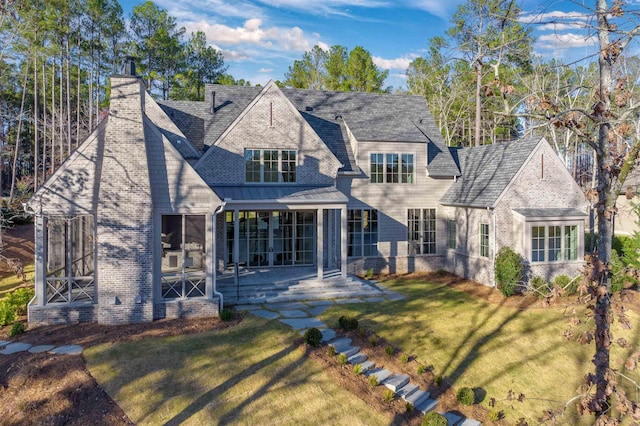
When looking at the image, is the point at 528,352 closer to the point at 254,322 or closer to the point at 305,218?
the point at 254,322

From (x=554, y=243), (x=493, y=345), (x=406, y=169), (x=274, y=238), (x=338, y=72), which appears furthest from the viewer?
(x=338, y=72)

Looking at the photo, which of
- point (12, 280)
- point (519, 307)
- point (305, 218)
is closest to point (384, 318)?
point (519, 307)

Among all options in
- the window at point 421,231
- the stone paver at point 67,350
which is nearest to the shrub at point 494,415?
the stone paver at point 67,350

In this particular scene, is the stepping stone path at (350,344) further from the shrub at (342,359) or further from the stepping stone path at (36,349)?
the stepping stone path at (36,349)

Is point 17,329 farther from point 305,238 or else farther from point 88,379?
point 305,238

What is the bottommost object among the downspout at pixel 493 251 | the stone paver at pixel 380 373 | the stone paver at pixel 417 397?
the stone paver at pixel 417 397

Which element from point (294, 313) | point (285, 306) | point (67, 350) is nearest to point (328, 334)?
point (294, 313)
